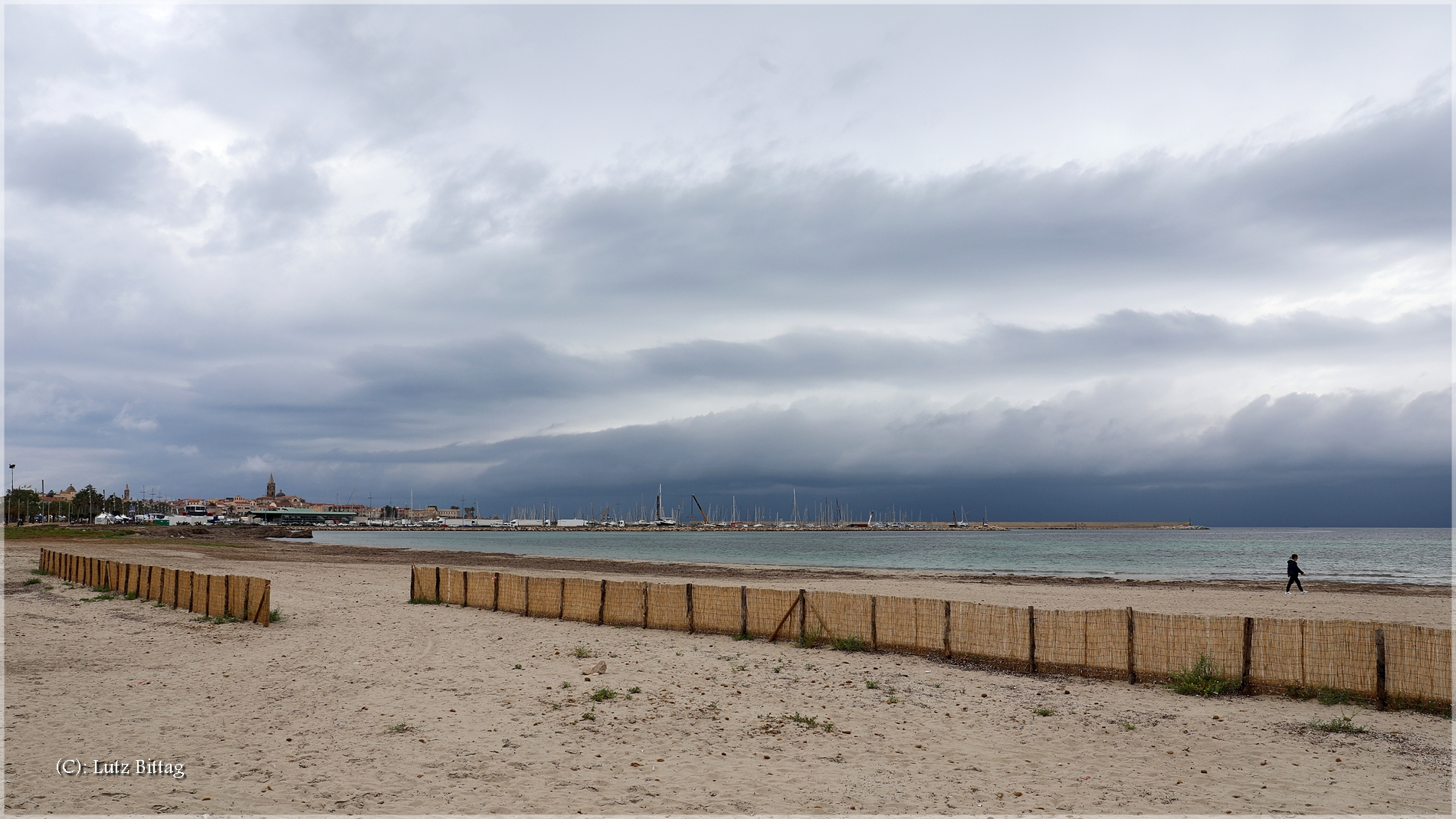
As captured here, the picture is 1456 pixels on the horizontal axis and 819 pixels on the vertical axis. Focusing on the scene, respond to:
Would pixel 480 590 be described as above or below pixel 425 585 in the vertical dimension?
above

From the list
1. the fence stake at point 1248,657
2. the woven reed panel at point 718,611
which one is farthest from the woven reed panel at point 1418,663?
the woven reed panel at point 718,611

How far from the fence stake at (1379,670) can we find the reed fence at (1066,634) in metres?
0.02

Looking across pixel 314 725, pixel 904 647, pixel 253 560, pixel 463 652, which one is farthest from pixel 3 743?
pixel 253 560

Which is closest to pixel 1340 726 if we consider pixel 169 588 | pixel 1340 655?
pixel 1340 655

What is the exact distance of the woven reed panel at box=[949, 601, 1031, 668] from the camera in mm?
17125

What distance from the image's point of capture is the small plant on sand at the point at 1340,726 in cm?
1263

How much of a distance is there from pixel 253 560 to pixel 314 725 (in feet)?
174

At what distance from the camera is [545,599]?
24422 mm

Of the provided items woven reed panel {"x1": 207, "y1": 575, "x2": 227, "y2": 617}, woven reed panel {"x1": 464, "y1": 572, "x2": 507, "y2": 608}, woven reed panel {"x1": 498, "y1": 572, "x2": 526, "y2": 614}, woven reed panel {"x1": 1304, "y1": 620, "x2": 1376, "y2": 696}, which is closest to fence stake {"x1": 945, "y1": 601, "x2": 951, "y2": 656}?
woven reed panel {"x1": 1304, "y1": 620, "x2": 1376, "y2": 696}

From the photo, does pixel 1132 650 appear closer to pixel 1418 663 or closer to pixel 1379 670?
pixel 1379 670

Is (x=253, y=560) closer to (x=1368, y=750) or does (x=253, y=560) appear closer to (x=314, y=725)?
(x=314, y=725)

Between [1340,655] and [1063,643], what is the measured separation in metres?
4.49

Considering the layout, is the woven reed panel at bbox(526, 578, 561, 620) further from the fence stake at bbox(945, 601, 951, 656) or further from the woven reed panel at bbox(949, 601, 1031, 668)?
the woven reed panel at bbox(949, 601, 1031, 668)

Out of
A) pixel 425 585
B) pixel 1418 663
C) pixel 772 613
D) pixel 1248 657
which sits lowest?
pixel 425 585
